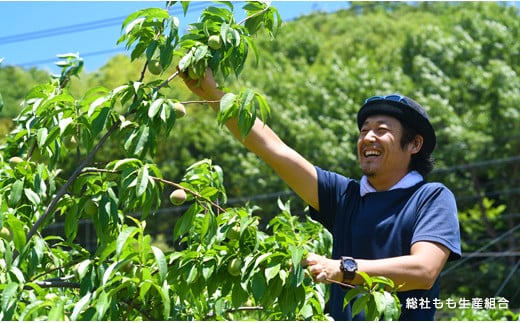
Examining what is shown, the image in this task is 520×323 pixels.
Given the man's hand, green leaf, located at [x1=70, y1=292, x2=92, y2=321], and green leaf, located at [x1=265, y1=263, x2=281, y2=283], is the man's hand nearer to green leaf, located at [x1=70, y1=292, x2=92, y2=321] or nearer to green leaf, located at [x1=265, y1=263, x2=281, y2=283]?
green leaf, located at [x1=265, y1=263, x2=281, y2=283]

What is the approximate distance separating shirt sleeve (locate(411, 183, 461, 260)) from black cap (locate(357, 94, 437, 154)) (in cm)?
20

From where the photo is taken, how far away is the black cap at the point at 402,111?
241cm

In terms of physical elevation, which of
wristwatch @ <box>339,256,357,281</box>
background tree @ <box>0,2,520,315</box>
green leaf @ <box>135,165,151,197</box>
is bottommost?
wristwatch @ <box>339,256,357,281</box>

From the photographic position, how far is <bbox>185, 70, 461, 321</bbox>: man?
→ 2.20m

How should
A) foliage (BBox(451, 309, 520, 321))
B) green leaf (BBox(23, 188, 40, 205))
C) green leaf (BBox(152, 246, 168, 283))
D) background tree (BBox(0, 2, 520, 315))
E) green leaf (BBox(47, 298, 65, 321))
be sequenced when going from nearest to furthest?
green leaf (BBox(47, 298, 65, 321)) < green leaf (BBox(152, 246, 168, 283)) < green leaf (BBox(23, 188, 40, 205)) < foliage (BBox(451, 309, 520, 321)) < background tree (BBox(0, 2, 520, 315))

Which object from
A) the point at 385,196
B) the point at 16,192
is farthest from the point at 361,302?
the point at 16,192

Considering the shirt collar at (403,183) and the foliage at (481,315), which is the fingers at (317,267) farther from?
the foliage at (481,315)

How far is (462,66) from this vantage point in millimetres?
13445

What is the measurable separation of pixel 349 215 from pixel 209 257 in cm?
44

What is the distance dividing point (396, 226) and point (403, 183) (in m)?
0.16

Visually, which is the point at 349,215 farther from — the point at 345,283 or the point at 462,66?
the point at 462,66

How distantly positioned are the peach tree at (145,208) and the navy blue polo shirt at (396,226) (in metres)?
0.17

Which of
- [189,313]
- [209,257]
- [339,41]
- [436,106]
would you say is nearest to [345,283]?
[209,257]

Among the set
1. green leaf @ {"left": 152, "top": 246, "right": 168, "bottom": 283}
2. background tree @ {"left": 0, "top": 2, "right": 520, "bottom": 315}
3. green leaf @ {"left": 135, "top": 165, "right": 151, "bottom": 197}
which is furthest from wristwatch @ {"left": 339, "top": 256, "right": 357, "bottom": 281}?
background tree @ {"left": 0, "top": 2, "right": 520, "bottom": 315}
